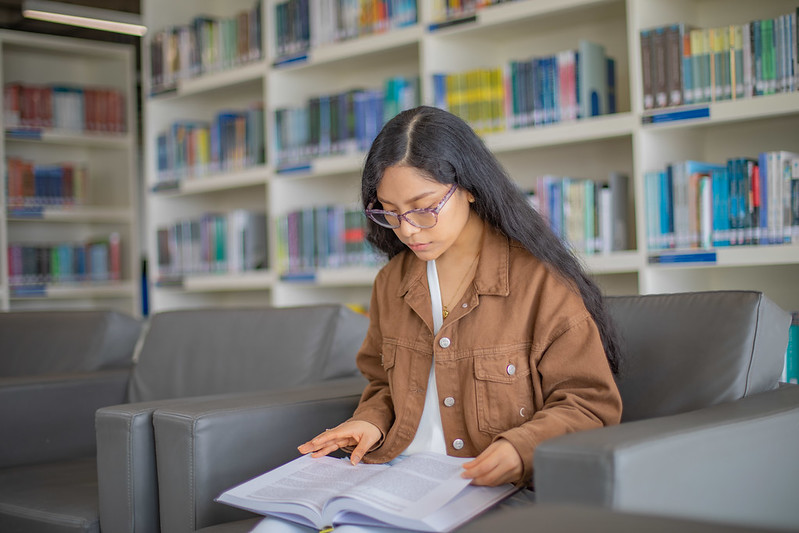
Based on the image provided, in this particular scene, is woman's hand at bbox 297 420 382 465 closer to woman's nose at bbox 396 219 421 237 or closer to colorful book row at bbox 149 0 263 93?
woman's nose at bbox 396 219 421 237

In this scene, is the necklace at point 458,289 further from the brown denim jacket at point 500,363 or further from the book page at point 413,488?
the book page at point 413,488

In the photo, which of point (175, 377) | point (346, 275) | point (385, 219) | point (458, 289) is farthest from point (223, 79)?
point (458, 289)

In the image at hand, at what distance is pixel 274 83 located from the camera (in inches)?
153

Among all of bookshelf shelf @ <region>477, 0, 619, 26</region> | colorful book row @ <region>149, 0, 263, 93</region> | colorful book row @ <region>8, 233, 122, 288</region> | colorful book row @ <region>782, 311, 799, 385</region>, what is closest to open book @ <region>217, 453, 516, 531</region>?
colorful book row @ <region>782, 311, 799, 385</region>

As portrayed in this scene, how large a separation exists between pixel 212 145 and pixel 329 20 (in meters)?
1.01

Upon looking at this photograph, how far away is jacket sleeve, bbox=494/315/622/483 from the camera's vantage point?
1.39 m

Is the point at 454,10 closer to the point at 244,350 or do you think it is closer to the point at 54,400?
the point at 244,350

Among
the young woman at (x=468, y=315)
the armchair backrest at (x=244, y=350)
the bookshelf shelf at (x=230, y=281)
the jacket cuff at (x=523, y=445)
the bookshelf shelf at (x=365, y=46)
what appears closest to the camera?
the jacket cuff at (x=523, y=445)

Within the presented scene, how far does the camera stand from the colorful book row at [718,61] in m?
2.45

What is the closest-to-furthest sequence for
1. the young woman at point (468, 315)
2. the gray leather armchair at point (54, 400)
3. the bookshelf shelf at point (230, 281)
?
1. the young woman at point (468, 315)
2. the gray leather armchair at point (54, 400)
3. the bookshelf shelf at point (230, 281)

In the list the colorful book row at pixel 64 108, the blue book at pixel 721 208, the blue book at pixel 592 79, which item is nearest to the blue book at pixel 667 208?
the blue book at pixel 721 208

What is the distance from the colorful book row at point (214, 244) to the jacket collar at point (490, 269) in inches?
97.4

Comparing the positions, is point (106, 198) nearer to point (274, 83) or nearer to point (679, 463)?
point (274, 83)

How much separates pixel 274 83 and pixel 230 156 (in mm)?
494
